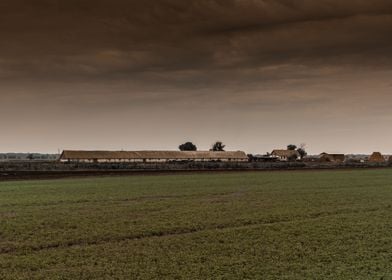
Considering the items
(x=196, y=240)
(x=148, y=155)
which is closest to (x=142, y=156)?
(x=148, y=155)

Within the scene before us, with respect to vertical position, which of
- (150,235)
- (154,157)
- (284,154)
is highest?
(284,154)

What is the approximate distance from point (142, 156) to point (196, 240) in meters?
124

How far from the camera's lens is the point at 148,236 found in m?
17.7

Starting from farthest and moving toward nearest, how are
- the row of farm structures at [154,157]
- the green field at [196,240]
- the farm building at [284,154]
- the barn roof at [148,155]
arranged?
1. the farm building at [284,154]
2. the barn roof at [148,155]
3. the row of farm structures at [154,157]
4. the green field at [196,240]

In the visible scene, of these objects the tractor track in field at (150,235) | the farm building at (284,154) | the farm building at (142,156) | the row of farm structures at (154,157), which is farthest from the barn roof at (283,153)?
the tractor track in field at (150,235)

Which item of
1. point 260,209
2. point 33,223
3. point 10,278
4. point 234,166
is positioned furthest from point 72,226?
point 234,166

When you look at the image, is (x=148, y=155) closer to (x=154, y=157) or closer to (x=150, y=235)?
(x=154, y=157)

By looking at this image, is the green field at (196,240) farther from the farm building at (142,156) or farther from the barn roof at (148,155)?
the barn roof at (148,155)

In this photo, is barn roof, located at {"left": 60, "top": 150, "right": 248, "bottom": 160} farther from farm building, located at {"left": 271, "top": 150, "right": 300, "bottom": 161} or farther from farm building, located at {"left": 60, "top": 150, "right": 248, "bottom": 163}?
farm building, located at {"left": 271, "top": 150, "right": 300, "bottom": 161}

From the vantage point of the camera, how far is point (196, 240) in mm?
16422

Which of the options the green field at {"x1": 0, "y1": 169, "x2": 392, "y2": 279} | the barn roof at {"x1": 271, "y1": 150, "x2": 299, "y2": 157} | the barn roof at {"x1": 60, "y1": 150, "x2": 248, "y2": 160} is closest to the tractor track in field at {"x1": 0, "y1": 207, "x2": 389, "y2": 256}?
the green field at {"x1": 0, "y1": 169, "x2": 392, "y2": 279}

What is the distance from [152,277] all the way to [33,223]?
10182 millimetres

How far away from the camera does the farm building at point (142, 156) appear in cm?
12975

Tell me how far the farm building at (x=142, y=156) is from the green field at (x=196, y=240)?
339 ft
